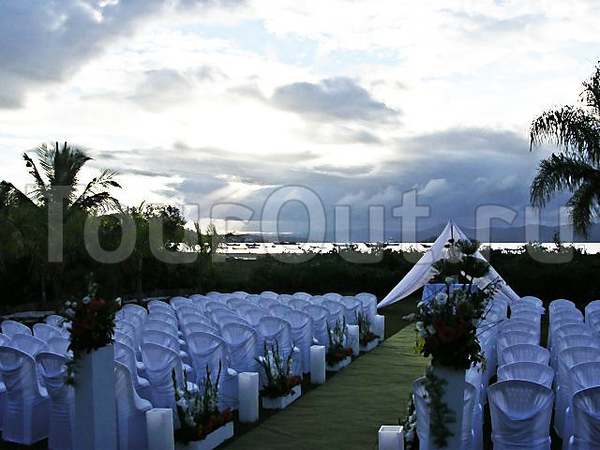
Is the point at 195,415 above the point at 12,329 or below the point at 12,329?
below

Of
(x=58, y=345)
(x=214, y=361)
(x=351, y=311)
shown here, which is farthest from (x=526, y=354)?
(x=351, y=311)

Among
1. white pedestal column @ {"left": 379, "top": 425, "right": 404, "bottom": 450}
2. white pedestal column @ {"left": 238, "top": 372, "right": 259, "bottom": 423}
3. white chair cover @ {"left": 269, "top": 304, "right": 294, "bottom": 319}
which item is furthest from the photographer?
white chair cover @ {"left": 269, "top": 304, "right": 294, "bottom": 319}

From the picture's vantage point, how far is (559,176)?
57.3ft

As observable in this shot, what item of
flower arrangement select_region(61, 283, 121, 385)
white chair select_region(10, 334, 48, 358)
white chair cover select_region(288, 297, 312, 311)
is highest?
flower arrangement select_region(61, 283, 121, 385)

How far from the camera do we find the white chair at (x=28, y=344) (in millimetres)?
8062

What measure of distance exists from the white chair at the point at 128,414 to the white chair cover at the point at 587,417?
3.95 metres

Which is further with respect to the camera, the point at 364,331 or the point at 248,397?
the point at 364,331

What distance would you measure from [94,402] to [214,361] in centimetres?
278

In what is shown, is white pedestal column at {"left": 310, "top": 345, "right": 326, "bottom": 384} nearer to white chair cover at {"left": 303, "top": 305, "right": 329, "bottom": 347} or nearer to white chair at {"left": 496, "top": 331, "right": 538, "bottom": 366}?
white chair cover at {"left": 303, "top": 305, "right": 329, "bottom": 347}

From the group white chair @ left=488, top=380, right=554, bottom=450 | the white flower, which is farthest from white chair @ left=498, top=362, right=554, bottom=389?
the white flower

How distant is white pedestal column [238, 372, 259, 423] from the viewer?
7.61m

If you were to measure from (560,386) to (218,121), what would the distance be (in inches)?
409

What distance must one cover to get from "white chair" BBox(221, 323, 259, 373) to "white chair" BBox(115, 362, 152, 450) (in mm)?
2922

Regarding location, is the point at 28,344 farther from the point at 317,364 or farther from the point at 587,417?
the point at 587,417
